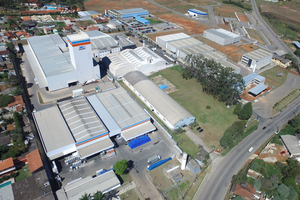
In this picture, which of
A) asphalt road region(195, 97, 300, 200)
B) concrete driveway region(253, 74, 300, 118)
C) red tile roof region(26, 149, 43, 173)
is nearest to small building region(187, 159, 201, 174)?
asphalt road region(195, 97, 300, 200)

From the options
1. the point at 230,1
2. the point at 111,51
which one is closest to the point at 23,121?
the point at 111,51

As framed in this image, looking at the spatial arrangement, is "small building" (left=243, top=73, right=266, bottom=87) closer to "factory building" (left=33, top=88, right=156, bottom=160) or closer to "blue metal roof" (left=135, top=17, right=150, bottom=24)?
"factory building" (left=33, top=88, right=156, bottom=160)

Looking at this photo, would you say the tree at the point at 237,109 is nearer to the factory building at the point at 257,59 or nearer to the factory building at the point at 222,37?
the factory building at the point at 257,59

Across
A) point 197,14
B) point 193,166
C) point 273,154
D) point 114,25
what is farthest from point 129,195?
point 197,14

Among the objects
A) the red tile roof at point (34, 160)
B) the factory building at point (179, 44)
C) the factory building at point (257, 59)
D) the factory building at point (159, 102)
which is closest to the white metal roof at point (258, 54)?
the factory building at point (257, 59)

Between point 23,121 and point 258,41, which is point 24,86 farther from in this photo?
point 258,41

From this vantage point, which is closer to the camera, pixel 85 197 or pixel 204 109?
pixel 85 197

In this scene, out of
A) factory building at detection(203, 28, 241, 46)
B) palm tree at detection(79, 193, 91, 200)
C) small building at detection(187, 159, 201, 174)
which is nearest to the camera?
palm tree at detection(79, 193, 91, 200)

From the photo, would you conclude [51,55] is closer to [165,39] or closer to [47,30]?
[47,30]
